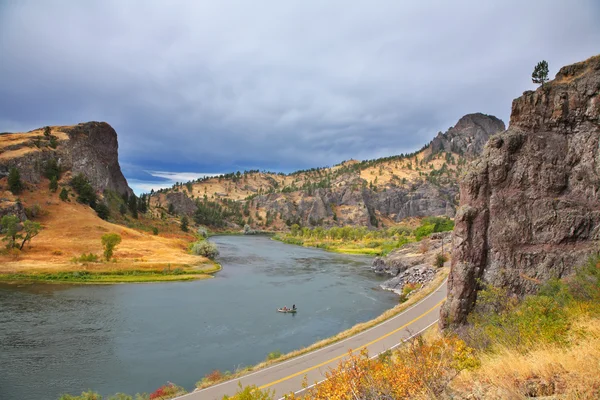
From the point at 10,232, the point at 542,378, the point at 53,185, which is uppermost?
the point at 53,185

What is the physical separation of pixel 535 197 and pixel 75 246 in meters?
88.8

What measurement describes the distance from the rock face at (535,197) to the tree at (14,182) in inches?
4682

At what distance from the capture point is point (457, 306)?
22203mm

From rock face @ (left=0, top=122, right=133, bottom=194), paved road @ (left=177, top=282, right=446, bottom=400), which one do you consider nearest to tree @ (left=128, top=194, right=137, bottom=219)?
rock face @ (left=0, top=122, right=133, bottom=194)

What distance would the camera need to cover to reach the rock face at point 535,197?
20438 mm

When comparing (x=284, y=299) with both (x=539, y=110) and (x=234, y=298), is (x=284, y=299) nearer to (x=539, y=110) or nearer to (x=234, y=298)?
(x=234, y=298)

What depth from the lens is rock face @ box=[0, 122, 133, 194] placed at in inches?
4394

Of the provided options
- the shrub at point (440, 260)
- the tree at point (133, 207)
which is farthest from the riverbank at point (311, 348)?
the tree at point (133, 207)

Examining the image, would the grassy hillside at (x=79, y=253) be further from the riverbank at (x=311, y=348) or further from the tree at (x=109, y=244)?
the riverbank at (x=311, y=348)

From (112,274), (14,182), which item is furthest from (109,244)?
(14,182)

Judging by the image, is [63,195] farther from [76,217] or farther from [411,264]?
[411,264]

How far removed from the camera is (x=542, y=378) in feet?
25.5

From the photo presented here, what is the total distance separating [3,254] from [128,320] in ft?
151


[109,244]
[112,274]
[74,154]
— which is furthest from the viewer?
[74,154]
